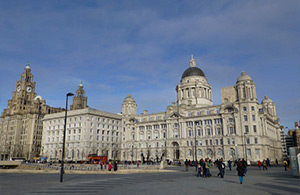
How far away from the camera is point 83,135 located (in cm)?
8806

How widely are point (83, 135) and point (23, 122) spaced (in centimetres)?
5512

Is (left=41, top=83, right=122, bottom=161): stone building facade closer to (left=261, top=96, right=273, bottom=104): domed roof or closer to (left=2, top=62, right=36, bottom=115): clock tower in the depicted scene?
(left=2, top=62, right=36, bottom=115): clock tower

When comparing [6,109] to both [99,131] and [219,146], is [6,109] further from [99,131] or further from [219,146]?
[219,146]

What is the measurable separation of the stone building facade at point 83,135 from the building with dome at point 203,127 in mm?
4434

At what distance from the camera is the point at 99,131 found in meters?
92.9

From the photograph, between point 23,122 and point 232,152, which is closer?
point 232,152

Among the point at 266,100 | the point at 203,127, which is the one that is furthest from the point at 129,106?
the point at 266,100

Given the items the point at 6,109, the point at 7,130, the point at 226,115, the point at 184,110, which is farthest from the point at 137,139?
the point at 6,109

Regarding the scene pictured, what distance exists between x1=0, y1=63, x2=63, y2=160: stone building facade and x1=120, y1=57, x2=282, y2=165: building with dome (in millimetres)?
51620

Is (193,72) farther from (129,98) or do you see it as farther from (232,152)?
(232,152)

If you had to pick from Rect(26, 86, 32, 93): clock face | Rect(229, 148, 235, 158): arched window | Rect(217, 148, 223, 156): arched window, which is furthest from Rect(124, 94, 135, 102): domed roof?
Rect(26, 86, 32, 93): clock face

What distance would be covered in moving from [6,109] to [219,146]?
120 metres

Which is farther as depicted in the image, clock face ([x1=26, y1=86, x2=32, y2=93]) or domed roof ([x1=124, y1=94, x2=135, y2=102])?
clock face ([x1=26, y1=86, x2=32, y2=93])

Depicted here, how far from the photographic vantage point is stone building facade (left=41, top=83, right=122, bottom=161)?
88250 millimetres
